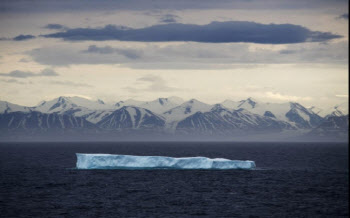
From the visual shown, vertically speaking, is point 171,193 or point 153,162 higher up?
point 153,162

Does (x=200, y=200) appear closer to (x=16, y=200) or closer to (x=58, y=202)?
(x=58, y=202)

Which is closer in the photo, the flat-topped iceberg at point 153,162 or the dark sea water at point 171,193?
the dark sea water at point 171,193

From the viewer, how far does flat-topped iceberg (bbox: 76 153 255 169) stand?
83.9 metres

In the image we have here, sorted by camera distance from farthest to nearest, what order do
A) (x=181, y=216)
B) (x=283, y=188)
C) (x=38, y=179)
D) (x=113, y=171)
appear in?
(x=113, y=171) < (x=38, y=179) < (x=283, y=188) < (x=181, y=216)

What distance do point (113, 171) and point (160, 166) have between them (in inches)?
290

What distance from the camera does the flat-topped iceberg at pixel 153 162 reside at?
83.9 m

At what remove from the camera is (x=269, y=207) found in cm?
5069

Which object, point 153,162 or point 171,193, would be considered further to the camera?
point 153,162

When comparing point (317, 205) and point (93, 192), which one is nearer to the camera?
point (317, 205)

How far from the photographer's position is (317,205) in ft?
169

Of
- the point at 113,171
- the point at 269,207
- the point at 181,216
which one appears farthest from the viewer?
the point at 113,171

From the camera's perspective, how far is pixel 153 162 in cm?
8581

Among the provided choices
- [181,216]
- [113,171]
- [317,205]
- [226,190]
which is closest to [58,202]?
[181,216]

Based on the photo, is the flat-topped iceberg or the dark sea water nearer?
the dark sea water
